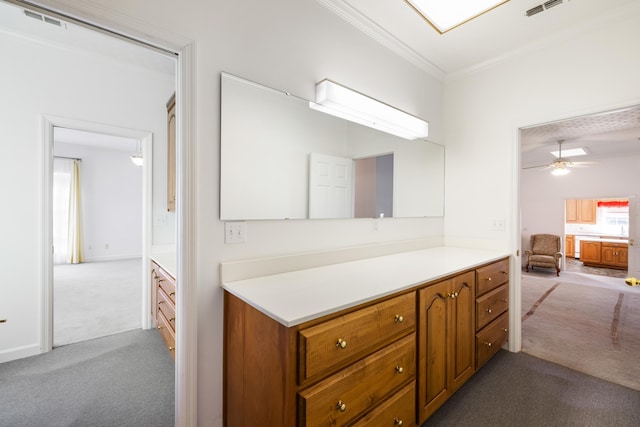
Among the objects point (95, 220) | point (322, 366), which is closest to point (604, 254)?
point (322, 366)

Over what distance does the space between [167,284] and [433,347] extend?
6.01ft

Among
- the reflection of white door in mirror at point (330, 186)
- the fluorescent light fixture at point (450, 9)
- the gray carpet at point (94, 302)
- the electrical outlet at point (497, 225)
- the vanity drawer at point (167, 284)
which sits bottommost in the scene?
the gray carpet at point (94, 302)

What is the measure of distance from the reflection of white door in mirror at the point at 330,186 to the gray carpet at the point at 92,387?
1.52 meters

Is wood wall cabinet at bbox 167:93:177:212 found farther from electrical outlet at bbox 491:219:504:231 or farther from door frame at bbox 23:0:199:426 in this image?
electrical outlet at bbox 491:219:504:231

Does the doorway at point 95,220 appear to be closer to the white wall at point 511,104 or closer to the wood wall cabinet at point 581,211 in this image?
the white wall at point 511,104

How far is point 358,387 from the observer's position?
1134 millimetres

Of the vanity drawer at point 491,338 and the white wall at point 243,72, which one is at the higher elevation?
the white wall at point 243,72

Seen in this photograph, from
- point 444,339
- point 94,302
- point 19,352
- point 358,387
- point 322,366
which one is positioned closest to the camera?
point 322,366

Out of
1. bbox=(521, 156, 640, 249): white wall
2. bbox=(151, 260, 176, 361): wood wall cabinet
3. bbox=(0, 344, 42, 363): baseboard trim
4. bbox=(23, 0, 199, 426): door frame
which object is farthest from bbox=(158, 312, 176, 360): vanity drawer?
bbox=(521, 156, 640, 249): white wall

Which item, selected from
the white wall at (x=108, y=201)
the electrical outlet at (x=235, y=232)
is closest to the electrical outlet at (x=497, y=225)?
the electrical outlet at (x=235, y=232)

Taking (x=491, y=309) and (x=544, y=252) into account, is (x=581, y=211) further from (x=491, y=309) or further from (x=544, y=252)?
(x=491, y=309)

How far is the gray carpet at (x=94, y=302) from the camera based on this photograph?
9.17 ft

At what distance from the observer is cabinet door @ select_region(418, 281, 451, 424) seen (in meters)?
1.47

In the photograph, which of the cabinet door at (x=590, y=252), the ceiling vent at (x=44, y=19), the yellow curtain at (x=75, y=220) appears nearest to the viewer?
the ceiling vent at (x=44, y=19)
